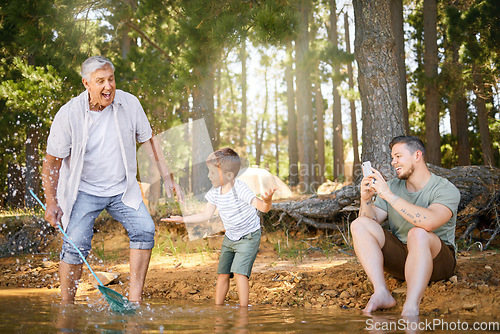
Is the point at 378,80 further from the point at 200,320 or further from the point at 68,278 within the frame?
the point at 68,278

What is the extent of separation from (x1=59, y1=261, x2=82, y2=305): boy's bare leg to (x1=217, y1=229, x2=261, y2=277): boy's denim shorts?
3.54 ft

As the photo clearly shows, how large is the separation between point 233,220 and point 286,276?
41.3 inches

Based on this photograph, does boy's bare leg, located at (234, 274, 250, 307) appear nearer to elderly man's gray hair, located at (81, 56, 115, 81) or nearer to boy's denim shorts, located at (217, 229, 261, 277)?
boy's denim shorts, located at (217, 229, 261, 277)

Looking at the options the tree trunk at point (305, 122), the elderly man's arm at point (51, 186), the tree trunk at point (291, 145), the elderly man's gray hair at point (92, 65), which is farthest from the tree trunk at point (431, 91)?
the elderly man's arm at point (51, 186)

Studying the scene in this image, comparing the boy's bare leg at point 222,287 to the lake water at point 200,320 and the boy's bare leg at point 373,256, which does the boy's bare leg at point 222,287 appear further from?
the boy's bare leg at point 373,256

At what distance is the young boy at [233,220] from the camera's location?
3.71 metres

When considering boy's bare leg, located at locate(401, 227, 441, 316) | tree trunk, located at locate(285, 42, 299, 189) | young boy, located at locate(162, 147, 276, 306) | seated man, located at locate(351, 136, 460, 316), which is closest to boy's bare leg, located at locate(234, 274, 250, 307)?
young boy, located at locate(162, 147, 276, 306)

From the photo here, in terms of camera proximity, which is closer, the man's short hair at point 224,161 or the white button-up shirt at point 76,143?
the white button-up shirt at point 76,143

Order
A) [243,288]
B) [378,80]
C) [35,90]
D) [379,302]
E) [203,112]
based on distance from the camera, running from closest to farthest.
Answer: [379,302], [243,288], [378,80], [203,112], [35,90]

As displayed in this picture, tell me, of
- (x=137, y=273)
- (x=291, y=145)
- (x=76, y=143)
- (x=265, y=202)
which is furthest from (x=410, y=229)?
(x=291, y=145)

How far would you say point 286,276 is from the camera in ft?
14.8

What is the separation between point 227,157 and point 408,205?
1389mm

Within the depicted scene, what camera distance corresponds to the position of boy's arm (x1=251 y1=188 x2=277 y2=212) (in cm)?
337

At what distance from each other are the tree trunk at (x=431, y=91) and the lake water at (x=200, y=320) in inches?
347
